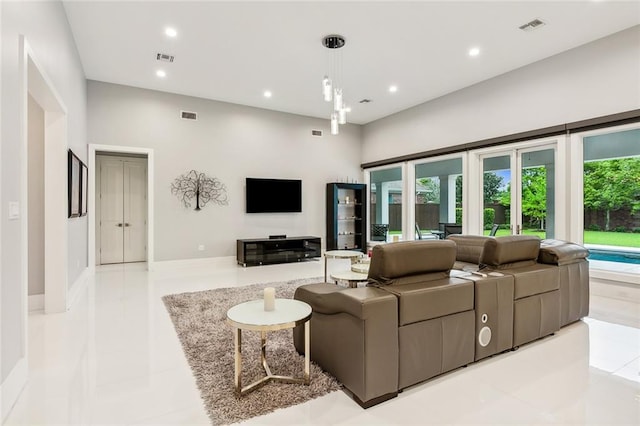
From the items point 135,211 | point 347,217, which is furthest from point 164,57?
point 347,217

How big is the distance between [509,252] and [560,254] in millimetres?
645

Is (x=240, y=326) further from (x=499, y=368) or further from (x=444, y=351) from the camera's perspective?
(x=499, y=368)

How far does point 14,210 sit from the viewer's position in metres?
2.21

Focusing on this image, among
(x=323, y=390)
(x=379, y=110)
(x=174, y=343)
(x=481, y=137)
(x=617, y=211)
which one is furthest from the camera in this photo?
(x=379, y=110)

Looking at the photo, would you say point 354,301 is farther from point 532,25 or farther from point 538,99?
point 538,99

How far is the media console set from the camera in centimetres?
689

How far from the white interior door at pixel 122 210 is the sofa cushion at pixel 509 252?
722 cm

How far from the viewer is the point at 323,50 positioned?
4871mm

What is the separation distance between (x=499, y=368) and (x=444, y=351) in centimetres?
61

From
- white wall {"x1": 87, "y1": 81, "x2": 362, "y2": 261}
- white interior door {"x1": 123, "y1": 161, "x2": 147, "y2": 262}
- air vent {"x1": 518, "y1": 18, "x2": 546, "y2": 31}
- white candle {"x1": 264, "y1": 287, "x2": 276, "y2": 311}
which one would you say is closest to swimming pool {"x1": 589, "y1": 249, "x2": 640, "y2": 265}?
air vent {"x1": 518, "y1": 18, "x2": 546, "y2": 31}

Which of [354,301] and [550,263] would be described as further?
[550,263]

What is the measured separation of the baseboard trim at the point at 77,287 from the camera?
4141 millimetres

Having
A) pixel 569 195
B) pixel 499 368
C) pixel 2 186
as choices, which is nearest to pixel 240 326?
pixel 2 186

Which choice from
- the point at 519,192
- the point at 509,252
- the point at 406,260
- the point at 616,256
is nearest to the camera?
the point at 406,260
